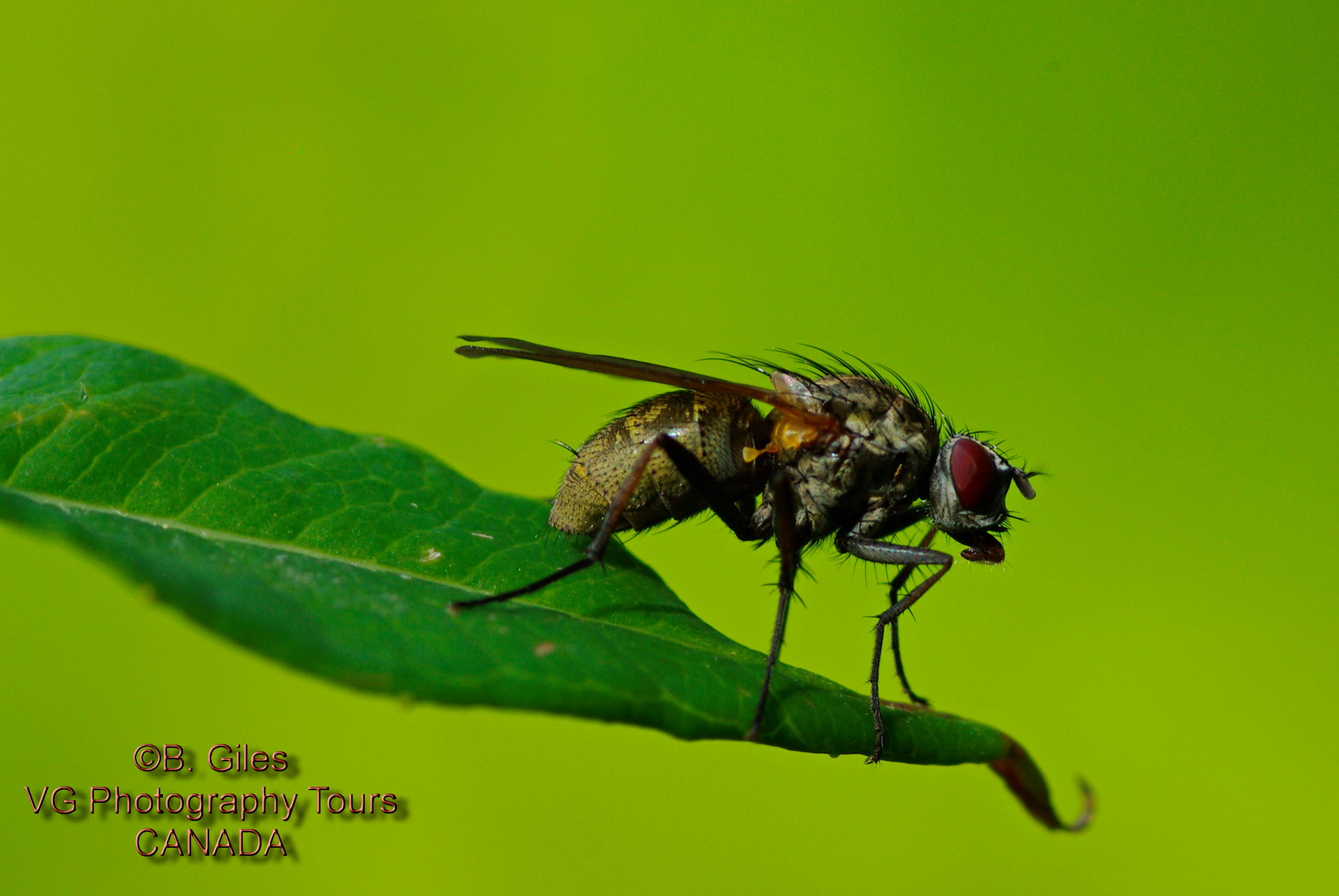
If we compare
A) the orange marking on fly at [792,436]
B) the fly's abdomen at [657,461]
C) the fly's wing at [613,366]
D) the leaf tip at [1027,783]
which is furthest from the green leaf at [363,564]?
the orange marking on fly at [792,436]

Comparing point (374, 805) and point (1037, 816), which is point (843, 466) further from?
Result: point (374, 805)

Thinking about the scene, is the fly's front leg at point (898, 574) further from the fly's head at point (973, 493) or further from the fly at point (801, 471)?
the fly's head at point (973, 493)

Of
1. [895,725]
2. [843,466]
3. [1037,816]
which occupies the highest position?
[843,466]

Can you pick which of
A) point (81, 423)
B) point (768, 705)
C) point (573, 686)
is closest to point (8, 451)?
point (81, 423)

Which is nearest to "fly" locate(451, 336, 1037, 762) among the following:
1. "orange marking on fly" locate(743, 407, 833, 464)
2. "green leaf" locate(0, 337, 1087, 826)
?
"orange marking on fly" locate(743, 407, 833, 464)

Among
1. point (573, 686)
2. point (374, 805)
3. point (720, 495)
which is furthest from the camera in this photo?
point (720, 495)

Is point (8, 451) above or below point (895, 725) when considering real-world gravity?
above
